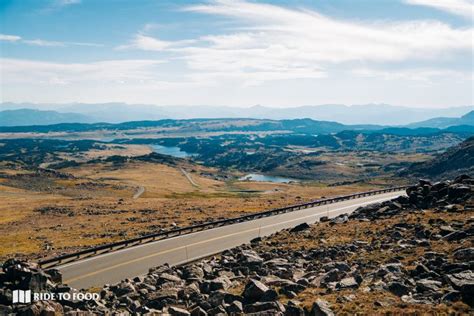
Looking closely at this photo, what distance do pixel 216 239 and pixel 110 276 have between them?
14.0 metres

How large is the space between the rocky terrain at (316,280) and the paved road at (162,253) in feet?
12.6

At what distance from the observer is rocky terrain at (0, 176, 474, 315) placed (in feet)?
61.4

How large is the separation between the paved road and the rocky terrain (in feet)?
12.6

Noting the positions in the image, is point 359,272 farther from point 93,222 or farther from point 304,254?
point 93,222

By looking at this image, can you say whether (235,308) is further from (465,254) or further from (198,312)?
(465,254)

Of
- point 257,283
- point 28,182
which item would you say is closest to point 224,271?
point 257,283

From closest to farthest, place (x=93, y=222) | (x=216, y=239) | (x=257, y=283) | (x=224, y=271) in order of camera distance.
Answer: (x=257, y=283)
(x=224, y=271)
(x=216, y=239)
(x=93, y=222)

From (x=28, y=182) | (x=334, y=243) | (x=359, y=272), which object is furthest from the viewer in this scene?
(x=28, y=182)

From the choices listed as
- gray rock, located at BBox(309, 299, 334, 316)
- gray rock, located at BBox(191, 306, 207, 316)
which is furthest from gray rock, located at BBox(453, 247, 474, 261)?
gray rock, located at BBox(191, 306, 207, 316)

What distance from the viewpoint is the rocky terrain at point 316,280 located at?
18.7m

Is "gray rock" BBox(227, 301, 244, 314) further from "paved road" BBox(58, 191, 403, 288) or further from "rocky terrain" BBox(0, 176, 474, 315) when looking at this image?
"paved road" BBox(58, 191, 403, 288)

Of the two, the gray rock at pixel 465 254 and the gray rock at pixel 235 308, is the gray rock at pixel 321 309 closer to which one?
the gray rock at pixel 235 308

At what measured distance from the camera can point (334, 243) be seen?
33031 millimetres

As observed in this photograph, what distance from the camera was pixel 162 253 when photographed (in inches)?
1484
